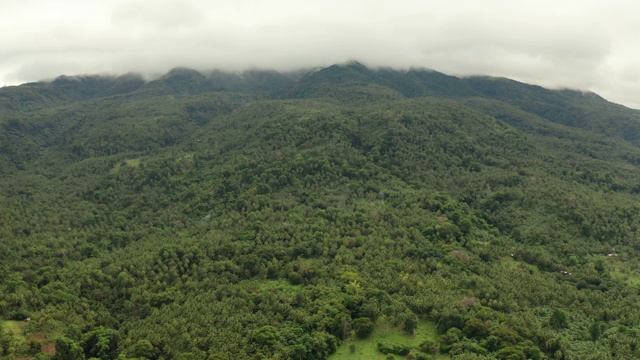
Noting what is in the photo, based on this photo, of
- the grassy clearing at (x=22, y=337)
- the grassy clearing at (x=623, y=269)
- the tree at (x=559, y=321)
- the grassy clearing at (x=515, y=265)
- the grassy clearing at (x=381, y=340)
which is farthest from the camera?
the grassy clearing at (x=515, y=265)

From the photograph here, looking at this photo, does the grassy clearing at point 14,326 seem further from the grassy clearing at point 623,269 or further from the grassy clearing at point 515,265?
the grassy clearing at point 623,269

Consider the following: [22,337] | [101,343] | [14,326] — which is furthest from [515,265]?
[14,326]

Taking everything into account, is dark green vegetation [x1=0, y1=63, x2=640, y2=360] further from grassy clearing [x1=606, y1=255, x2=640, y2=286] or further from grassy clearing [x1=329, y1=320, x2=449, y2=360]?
grassy clearing [x1=606, y1=255, x2=640, y2=286]

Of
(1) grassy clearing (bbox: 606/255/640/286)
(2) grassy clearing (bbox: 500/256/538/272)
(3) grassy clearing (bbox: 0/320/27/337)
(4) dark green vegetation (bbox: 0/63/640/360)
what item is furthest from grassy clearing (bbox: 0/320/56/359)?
(1) grassy clearing (bbox: 606/255/640/286)

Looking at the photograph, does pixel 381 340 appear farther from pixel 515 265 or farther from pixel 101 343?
pixel 515 265

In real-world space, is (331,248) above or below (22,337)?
above

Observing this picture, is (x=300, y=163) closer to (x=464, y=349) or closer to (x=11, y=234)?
(x=11, y=234)

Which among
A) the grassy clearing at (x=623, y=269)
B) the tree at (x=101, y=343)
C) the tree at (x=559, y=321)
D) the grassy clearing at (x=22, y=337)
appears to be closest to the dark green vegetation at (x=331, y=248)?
the tree at (x=101, y=343)
